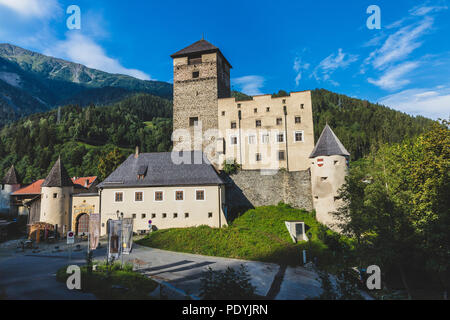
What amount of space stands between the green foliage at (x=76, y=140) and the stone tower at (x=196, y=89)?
46.3 metres

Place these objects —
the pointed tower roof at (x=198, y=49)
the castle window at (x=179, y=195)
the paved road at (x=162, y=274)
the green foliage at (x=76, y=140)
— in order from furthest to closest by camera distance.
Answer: the green foliage at (x=76, y=140) < the pointed tower roof at (x=198, y=49) < the castle window at (x=179, y=195) < the paved road at (x=162, y=274)

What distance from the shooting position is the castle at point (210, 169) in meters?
29.2

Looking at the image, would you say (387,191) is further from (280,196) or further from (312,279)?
(280,196)

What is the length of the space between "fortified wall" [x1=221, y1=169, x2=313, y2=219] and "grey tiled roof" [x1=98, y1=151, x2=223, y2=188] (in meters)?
4.33

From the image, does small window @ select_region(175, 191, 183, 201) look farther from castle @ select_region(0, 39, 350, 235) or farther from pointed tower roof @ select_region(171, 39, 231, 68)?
pointed tower roof @ select_region(171, 39, 231, 68)

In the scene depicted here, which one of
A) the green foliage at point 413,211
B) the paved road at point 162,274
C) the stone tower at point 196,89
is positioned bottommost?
the paved road at point 162,274

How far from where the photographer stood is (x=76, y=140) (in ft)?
336

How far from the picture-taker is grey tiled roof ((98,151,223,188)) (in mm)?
30094

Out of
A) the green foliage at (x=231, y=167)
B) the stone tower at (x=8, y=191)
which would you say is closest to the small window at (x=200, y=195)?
the green foliage at (x=231, y=167)

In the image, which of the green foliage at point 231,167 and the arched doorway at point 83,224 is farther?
the green foliage at point 231,167

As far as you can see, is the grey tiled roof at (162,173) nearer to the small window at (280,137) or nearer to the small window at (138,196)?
the small window at (138,196)

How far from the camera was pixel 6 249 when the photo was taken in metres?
26.9

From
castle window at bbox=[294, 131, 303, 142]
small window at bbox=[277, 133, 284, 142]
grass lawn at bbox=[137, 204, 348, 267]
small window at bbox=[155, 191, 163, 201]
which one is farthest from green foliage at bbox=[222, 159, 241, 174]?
small window at bbox=[155, 191, 163, 201]
